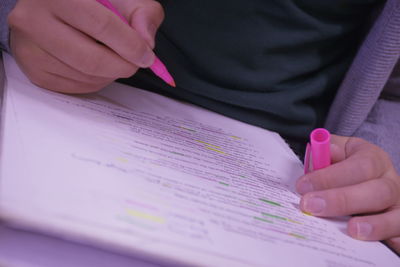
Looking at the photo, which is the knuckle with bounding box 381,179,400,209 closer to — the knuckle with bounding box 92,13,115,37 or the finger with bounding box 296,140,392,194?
the finger with bounding box 296,140,392,194

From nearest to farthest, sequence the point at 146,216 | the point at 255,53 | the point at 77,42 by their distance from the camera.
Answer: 1. the point at 146,216
2. the point at 77,42
3. the point at 255,53

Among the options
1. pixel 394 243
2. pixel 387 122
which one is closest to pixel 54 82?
pixel 394 243

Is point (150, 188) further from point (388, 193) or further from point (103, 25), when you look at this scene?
point (388, 193)

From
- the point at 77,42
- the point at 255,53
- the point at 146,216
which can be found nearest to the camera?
the point at 146,216

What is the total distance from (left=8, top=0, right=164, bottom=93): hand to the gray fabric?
1.01 ft

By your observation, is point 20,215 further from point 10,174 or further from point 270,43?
point 270,43

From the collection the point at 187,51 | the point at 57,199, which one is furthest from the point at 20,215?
the point at 187,51

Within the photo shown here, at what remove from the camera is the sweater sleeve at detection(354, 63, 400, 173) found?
0.55 metres

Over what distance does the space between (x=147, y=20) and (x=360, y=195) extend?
0.27 meters

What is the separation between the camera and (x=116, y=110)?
37 cm

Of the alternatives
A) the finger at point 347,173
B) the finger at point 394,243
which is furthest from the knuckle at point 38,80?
the finger at point 394,243

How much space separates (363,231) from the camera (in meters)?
0.34

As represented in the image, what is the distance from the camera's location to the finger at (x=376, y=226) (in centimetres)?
34

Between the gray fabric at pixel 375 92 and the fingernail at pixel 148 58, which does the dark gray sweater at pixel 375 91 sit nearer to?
the gray fabric at pixel 375 92
